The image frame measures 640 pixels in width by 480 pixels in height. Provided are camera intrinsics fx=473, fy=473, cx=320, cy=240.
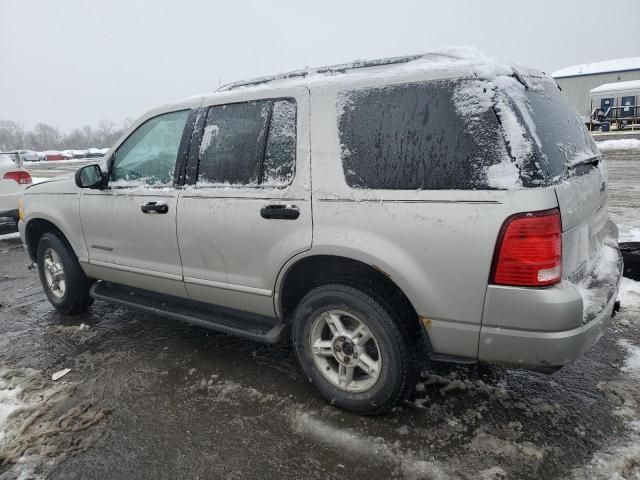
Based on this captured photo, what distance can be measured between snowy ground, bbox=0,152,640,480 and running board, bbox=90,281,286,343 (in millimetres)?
368

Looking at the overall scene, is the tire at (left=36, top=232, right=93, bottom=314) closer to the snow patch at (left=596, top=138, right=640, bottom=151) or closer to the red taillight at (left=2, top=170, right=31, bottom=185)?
the red taillight at (left=2, top=170, right=31, bottom=185)

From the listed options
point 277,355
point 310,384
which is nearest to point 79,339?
point 277,355

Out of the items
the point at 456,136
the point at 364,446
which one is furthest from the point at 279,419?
the point at 456,136

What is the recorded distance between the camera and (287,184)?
279 cm

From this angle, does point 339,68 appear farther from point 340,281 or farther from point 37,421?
point 37,421

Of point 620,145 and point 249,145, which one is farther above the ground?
point 249,145

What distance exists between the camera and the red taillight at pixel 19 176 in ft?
25.7

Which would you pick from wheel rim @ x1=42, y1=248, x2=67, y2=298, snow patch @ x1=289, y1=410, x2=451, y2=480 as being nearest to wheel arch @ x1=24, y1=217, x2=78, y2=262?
wheel rim @ x1=42, y1=248, x2=67, y2=298

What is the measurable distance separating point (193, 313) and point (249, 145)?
1297mm

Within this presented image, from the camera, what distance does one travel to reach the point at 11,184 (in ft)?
25.7

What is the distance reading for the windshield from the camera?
7.07 feet

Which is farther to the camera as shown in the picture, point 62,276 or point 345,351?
point 62,276

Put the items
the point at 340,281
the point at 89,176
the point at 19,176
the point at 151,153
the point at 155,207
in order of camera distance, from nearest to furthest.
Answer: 1. the point at 340,281
2. the point at 155,207
3. the point at 151,153
4. the point at 89,176
5. the point at 19,176

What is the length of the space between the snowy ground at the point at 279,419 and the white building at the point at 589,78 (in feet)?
167
